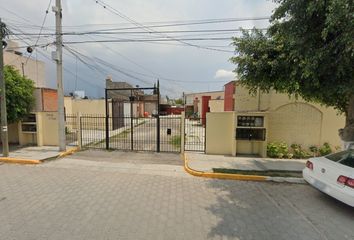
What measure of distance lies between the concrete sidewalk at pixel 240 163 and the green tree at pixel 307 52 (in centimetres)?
230

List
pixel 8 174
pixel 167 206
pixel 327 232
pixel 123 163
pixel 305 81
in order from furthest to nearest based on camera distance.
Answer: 1. pixel 123 163
2. pixel 8 174
3. pixel 305 81
4. pixel 167 206
5. pixel 327 232

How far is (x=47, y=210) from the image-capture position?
4.44 meters

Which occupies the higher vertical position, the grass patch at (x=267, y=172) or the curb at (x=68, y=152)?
the curb at (x=68, y=152)

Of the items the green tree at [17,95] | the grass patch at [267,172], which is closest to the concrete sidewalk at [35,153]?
the green tree at [17,95]

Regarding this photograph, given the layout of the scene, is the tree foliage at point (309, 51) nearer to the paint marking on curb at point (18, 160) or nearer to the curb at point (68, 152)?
the curb at point (68, 152)

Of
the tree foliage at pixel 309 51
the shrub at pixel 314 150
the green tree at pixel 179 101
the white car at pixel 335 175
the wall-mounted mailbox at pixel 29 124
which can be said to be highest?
the green tree at pixel 179 101

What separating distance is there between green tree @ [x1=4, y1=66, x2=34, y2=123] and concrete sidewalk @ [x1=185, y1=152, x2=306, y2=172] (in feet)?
27.1

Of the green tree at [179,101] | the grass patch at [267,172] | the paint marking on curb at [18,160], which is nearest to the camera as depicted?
the grass patch at [267,172]

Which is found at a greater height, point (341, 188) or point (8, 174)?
point (341, 188)

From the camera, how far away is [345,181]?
431 cm

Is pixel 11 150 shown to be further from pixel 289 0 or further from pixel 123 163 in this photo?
pixel 289 0

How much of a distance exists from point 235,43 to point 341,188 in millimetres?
5200

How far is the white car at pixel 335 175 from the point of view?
4246 millimetres

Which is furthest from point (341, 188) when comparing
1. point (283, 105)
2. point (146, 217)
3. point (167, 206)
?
point (283, 105)
